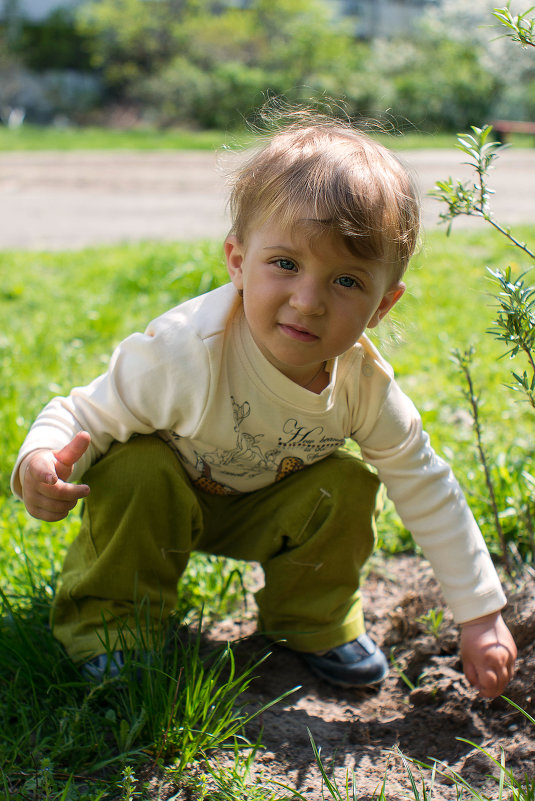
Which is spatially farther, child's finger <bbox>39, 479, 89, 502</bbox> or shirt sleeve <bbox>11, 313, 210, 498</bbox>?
shirt sleeve <bbox>11, 313, 210, 498</bbox>

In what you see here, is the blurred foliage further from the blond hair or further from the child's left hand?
the child's left hand

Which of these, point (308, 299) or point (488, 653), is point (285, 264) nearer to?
point (308, 299)

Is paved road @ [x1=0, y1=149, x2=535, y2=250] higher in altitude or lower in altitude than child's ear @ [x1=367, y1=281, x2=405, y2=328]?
lower

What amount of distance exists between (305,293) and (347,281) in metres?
0.11

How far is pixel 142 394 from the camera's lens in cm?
183

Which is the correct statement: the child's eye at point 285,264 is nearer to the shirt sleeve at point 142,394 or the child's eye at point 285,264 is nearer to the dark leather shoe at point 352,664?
the shirt sleeve at point 142,394

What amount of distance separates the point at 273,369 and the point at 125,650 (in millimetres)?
Answer: 677

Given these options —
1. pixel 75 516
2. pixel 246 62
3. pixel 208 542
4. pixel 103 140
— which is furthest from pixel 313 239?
pixel 246 62

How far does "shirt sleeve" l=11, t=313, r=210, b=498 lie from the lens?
1.83 metres

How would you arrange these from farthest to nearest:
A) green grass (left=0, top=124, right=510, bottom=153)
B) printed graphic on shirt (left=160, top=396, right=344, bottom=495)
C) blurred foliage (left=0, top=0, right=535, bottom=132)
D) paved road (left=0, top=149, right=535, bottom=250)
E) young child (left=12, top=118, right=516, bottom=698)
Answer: blurred foliage (left=0, top=0, right=535, bottom=132), green grass (left=0, top=124, right=510, bottom=153), paved road (left=0, top=149, right=535, bottom=250), printed graphic on shirt (left=160, top=396, right=344, bottom=495), young child (left=12, top=118, right=516, bottom=698)

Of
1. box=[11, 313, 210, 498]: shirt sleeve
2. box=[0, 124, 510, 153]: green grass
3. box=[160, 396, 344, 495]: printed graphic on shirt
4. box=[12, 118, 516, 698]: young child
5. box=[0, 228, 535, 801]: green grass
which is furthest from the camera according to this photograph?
box=[0, 124, 510, 153]: green grass

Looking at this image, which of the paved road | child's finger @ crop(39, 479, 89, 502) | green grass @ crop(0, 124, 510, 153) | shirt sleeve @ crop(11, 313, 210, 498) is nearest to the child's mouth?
shirt sleeve @ crop(11, 313, 210, 498)

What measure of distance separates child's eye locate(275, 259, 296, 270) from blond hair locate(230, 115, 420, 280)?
71 millimetres

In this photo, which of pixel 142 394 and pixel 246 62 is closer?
pixel 142 394
